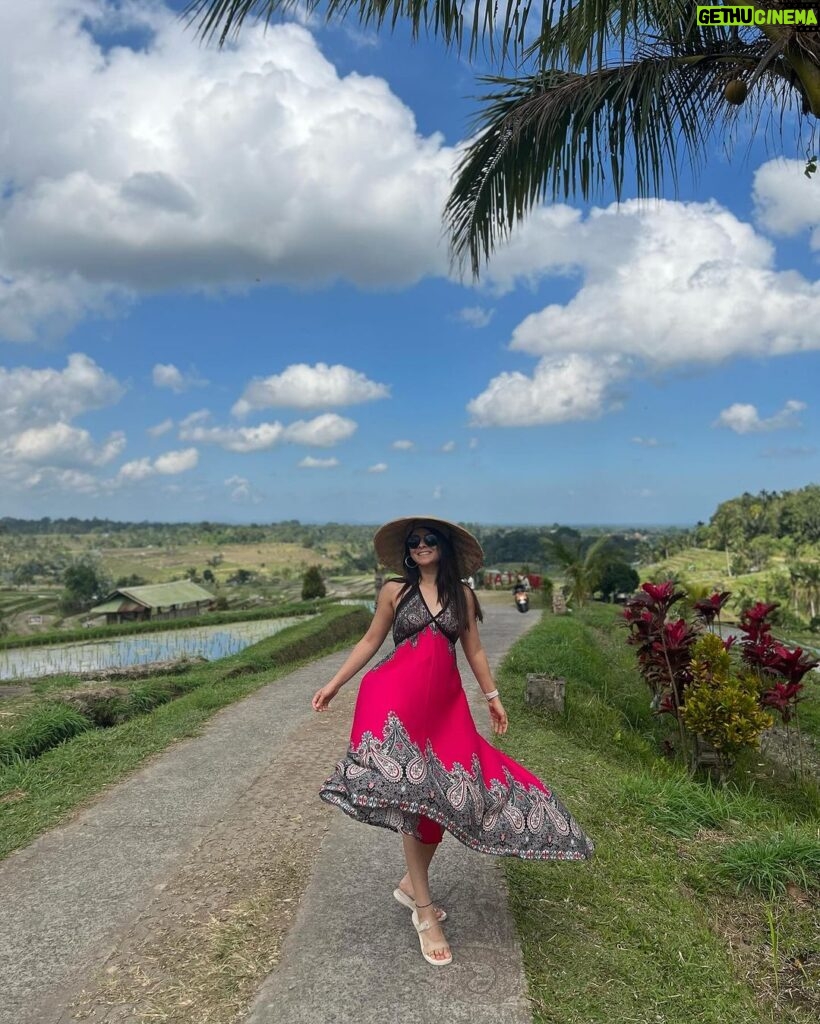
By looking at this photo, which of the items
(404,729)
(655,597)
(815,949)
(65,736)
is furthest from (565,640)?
(404,729)

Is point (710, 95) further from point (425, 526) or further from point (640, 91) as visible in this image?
point (425, 526)

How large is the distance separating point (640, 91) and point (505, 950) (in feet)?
11.0

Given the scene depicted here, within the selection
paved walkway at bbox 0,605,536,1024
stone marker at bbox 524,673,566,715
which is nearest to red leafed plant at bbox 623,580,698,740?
stone marker at bbox 524,673,566,715

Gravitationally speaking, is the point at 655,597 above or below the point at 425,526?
below

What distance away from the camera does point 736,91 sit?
107 inches

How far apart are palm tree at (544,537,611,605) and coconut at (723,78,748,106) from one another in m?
19.4

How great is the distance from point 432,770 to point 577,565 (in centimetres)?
1965

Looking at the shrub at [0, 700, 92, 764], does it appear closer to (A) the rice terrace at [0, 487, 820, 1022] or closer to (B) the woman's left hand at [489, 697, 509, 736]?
(A) the rice terrace at [0, 487, 820, 1022]

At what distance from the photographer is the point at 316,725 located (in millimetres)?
6668

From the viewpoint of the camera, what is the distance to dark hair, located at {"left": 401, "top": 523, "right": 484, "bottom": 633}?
9.75 ft

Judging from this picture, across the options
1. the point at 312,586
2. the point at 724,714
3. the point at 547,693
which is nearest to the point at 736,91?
the point at 724,714

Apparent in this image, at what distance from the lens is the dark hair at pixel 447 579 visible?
2.97 m

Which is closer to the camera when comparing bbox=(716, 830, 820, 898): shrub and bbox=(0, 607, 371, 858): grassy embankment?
bbox=(716, 830, 820, 898): shrub

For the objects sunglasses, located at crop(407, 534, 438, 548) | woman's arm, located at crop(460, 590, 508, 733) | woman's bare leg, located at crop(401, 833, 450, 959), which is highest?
Result: sunglasses, located at crop(407, 534, 438, 548)
